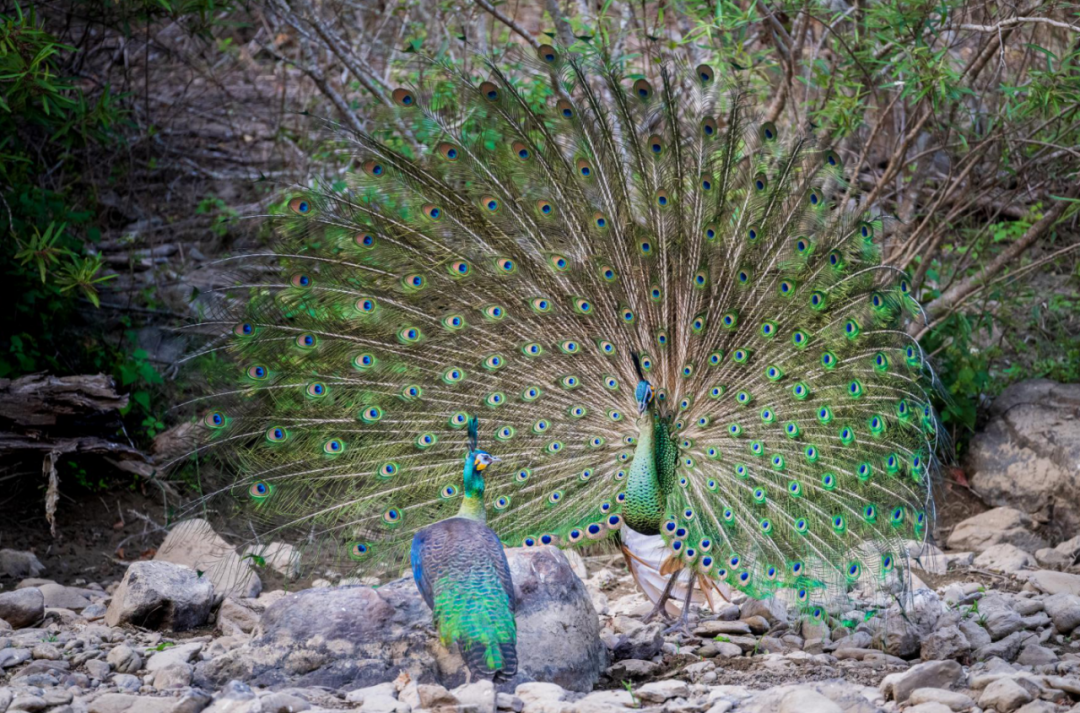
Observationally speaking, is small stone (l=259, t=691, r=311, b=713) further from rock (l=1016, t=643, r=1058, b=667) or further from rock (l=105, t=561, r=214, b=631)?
rock (l=1016, t=643, r=1058, b=667)

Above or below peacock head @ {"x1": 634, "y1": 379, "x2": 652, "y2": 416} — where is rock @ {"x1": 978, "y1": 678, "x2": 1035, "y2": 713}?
below

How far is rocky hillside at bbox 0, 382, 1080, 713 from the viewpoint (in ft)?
14.0

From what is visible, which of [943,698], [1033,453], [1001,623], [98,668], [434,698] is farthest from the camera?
[1033,453]

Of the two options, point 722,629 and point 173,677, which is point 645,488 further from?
point 173,677

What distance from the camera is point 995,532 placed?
7.45 meters

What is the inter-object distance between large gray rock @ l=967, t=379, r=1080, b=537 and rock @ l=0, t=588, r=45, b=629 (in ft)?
20.5

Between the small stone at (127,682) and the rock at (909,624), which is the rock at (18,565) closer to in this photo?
the small stone at (127,682)

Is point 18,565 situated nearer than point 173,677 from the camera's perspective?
No

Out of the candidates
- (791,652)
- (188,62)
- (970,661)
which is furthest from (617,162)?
(188,62)

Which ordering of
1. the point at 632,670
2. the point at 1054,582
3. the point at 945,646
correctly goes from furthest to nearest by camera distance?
1. the point at 1054,582
2. the point at 945,646
3. the point at 632,670

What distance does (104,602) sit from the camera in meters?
6.21

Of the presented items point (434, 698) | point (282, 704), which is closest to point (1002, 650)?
point (434, 698)

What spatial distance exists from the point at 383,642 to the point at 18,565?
306cm

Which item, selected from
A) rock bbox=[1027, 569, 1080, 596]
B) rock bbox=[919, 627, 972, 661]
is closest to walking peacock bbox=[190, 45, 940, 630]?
rock bbox=[919, 627, 972, 661]
